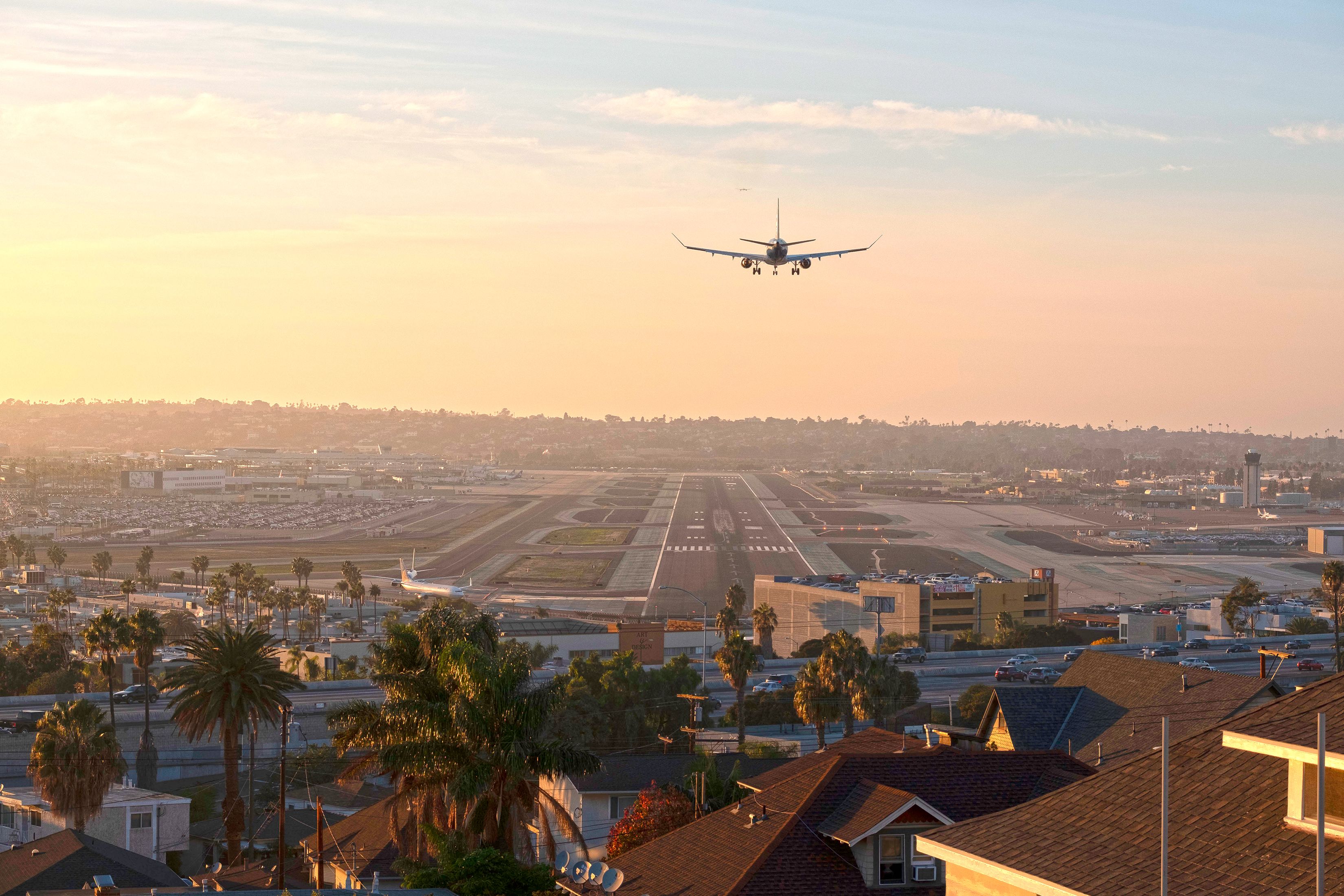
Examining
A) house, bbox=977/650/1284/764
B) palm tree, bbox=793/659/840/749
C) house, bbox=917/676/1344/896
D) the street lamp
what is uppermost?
house, bbox=917/676/1344/896

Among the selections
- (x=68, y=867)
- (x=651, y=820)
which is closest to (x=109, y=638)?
(x=68, y=867)

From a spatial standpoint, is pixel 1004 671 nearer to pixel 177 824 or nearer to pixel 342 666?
pixel 342 666

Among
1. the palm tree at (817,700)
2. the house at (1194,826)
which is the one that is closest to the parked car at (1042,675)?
the palm tree at (817,700)

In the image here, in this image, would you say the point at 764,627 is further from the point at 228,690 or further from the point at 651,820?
the point at 651,820

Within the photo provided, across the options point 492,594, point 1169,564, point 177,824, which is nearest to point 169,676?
point 177,824

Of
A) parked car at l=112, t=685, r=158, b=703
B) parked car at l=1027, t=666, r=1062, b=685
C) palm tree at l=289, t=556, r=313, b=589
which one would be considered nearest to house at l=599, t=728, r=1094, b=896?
parked car at l=112, t=685, r=158, b=703

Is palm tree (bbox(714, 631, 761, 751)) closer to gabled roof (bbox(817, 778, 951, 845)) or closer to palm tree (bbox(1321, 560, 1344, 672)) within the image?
gabled roof (bbox(817, 778, 951, 845))

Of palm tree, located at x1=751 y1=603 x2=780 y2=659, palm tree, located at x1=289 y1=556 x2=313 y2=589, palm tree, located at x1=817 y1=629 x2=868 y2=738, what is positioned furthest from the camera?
palm tree, located at x1=289 y1=556 x2=313 y2=589

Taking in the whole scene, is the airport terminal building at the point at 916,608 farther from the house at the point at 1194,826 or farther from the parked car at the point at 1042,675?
the house at the point at 1194,826
